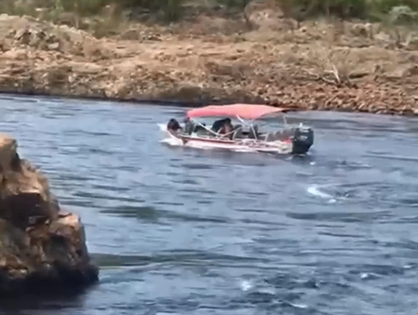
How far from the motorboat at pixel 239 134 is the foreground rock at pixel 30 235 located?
900 inches

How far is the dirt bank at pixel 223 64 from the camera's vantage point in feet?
199

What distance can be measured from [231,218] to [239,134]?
592 inches

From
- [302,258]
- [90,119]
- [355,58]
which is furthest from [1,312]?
[355,58]

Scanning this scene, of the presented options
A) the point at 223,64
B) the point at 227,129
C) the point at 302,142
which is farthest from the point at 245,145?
the point at 223,64

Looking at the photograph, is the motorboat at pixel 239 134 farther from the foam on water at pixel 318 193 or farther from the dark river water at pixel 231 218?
the foam on water at pixel 318 193

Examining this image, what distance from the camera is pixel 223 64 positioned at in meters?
63.2

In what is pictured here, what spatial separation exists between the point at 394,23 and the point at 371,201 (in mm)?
37161

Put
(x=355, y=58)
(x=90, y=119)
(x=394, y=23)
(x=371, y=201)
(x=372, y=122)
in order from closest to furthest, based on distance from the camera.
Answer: (x=371, y=201) < (x=90, y=119) < (x=372, y=122) < (x=355, y=58) < (x=394, y=23)

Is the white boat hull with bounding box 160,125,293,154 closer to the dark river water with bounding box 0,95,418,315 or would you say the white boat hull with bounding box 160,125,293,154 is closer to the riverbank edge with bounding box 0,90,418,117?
the dark river water with bounding box 0,95,418,315

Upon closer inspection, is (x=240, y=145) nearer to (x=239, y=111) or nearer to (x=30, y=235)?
(x=239, y=111)

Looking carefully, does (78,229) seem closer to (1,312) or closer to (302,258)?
(1,312)

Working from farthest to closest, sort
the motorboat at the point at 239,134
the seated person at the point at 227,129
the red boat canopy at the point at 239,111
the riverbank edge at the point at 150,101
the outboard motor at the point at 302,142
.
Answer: the riverbank edge at the point at 150,101
the red boat canopy at the point at 239,111
the seated person at the point at 227,129
the motorboat at the point at 239,134
the outboard motor at the point at 302,142

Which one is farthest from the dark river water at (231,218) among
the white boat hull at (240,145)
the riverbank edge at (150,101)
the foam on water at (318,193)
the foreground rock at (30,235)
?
the riverbank edge at (150,101)

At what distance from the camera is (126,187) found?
35.3 meters
